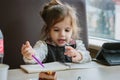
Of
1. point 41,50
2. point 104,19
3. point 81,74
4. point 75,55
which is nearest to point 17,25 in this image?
point 41,50

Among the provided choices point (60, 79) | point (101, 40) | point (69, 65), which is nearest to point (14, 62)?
point (69, 65)

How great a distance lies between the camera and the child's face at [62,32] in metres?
1.69

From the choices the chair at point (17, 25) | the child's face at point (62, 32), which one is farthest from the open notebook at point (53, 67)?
the chair at point (17, 25)

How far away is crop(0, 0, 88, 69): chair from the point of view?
1.81 meters

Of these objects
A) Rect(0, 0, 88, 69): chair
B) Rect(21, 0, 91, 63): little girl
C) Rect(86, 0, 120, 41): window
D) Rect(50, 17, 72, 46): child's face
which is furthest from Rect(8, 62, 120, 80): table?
Rect(86, 0, 120, 41): window

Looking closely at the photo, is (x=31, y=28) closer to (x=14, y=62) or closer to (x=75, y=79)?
(x=14, y=62)

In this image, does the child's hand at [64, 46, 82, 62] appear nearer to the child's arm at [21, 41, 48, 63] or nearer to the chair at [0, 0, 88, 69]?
the child's arm at [21, 41, 48, 63]

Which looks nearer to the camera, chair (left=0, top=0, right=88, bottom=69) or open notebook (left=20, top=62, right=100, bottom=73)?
open notebook (left=20, top=62, right=100, bottom=73)

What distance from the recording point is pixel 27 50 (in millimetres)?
1363

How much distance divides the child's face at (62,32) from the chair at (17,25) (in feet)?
0.75

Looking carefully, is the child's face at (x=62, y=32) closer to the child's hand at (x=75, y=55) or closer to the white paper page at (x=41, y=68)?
the child's hand at (x=75, y=55)

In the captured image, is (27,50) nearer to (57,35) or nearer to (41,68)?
(41,68)

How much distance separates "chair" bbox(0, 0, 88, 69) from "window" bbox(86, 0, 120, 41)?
620 millimetres

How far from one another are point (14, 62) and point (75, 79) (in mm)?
726
